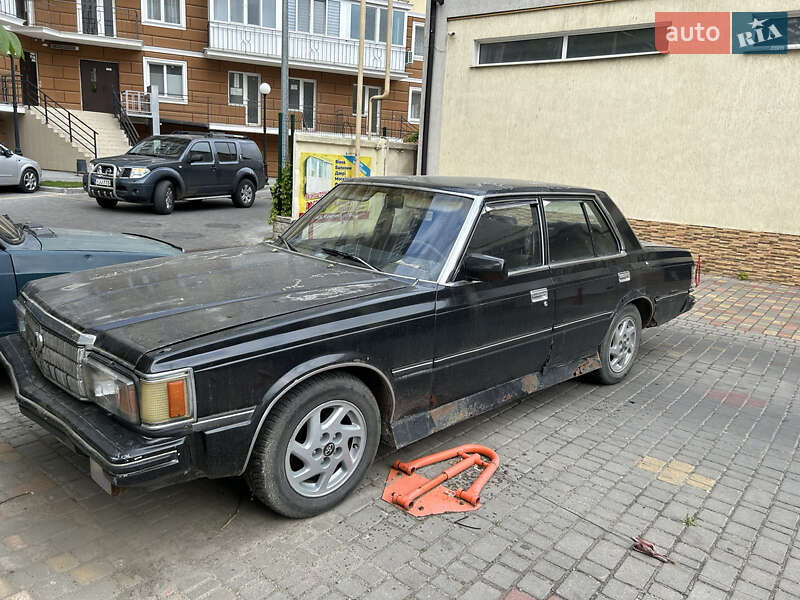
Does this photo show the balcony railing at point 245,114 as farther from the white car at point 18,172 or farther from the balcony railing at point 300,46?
the white car at point 18,172

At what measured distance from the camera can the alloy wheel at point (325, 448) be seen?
3.17m

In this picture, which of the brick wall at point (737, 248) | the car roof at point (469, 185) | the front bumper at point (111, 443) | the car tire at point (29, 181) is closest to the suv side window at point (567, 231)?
the car roof at point (469, 185)

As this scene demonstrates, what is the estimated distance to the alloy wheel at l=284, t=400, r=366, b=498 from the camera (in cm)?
317

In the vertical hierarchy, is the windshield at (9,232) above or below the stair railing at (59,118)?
below

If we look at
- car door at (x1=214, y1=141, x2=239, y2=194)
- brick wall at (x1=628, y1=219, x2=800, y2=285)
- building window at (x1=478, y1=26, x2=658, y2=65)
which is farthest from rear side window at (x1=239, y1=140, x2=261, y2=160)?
brick wall at (x1=628, y1=219, x2=800, y2=285)

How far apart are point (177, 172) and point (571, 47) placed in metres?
9.27

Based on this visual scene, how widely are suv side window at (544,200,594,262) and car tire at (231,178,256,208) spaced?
1342 cm

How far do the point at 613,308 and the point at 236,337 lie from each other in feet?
11.1

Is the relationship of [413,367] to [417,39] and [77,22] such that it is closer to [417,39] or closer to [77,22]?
[77,22]

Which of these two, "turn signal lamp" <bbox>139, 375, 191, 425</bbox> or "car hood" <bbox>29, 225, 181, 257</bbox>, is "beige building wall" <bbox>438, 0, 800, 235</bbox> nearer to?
"car hood" <bbox>29, 225, 181, 257</bbox>

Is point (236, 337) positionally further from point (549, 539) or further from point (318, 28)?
point (318, 28)

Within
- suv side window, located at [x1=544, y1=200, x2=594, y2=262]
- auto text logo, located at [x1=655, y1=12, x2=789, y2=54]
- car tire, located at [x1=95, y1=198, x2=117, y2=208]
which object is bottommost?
car tire, located at [x1=95, y1=198, x2=117, y2=208]

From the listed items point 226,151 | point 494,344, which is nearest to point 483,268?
point 494,344

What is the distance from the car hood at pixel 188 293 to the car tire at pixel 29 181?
1509 centimetres
